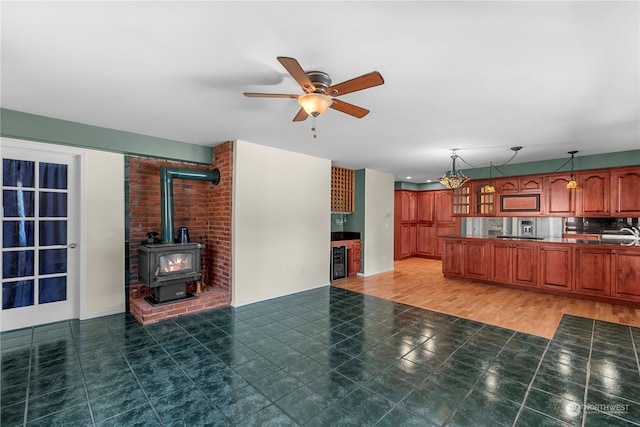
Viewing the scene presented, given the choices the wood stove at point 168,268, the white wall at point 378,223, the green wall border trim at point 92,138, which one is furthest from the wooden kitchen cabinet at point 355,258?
the green wall border trim at point 92,138

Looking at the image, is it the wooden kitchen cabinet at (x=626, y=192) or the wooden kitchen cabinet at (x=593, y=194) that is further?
the wooden kitchen cabinet at (x=593, y=194)

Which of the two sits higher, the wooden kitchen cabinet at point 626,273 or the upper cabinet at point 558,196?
the upper cabinet at point 558,196

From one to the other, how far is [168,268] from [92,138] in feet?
5.96

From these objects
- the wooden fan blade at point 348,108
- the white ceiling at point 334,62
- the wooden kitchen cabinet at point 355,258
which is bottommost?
the wooden kitchen cabinet at point 355,258

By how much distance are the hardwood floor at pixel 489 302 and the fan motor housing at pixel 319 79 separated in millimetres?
3417

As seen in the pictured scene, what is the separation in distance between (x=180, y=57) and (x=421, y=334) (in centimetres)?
341

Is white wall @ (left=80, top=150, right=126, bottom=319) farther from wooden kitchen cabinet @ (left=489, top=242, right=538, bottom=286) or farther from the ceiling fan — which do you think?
wooden kitchen cabinet @ (left=489, top=242, right=538, bottom=286)

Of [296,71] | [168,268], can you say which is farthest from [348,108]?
[168,268]

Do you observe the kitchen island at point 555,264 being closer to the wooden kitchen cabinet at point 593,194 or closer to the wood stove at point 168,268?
the wooden kitchen cabinet at point 593,194

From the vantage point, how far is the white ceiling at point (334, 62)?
1549 millimetres

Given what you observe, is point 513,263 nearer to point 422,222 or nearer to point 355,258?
point 355,258

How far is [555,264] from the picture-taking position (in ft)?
16.0

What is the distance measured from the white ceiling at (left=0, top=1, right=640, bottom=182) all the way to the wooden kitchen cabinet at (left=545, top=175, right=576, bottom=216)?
71.9 inches

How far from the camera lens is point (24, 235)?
3.33 m
